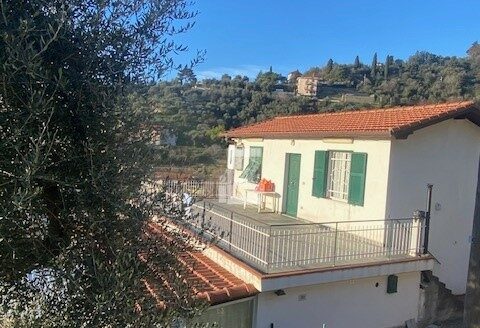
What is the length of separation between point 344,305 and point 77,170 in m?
8.04

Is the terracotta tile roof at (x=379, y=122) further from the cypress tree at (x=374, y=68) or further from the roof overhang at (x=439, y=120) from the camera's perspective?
the cypress tree at (x=374, y=68)

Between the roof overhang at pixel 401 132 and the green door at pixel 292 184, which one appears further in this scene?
the green door at pixel 292 184

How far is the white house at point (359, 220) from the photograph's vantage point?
898 centimetres

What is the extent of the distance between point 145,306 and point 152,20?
226 cm

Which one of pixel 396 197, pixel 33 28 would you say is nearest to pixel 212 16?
pixel 33 28

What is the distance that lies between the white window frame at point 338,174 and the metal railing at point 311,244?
1.84 metres

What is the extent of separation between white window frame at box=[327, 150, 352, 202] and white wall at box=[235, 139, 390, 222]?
21 cm

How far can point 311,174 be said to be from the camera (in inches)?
579

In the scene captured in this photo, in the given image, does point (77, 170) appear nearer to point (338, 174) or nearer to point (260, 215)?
point (338, 174)

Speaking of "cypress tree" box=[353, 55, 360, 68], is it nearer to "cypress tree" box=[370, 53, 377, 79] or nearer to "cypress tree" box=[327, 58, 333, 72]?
"cypress tree" box=[327, 58, 333, 72]

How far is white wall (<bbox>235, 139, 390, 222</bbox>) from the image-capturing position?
38.9 feet

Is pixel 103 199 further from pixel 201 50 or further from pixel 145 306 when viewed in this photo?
pixel 201 50

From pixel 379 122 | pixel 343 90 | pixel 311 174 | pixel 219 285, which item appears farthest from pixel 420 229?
pixel 343 90

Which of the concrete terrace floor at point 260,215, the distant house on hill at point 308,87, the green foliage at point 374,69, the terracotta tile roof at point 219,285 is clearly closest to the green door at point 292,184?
the concrete terrace floor at point 260,215
